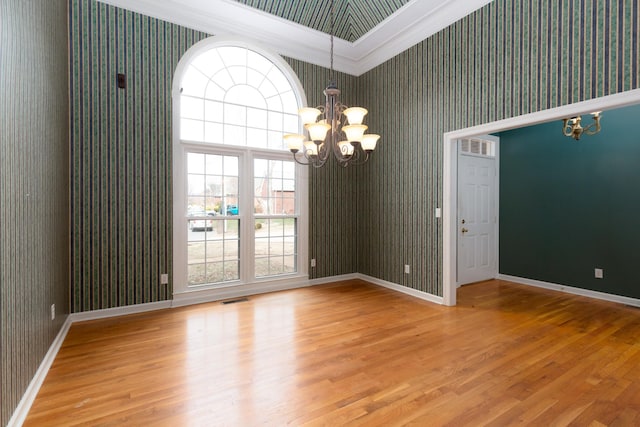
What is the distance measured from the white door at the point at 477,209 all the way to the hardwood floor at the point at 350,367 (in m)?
1.26

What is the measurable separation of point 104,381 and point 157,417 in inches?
27.6

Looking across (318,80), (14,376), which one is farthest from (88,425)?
(318,80)

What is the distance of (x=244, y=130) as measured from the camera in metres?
4.48

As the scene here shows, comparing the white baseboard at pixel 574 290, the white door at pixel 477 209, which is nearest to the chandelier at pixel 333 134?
the white door at pixel 477 209

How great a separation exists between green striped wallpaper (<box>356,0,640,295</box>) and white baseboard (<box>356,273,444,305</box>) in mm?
73

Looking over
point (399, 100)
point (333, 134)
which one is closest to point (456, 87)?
point (399, 100)

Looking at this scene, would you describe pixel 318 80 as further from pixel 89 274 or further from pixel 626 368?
pixel 626 368

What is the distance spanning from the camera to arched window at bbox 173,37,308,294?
160 inches

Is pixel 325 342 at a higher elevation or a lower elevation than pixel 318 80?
lower

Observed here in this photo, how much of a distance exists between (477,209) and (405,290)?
1.90 meters

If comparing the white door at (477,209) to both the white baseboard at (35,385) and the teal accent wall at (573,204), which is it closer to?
the teal accent wall at (573,204)

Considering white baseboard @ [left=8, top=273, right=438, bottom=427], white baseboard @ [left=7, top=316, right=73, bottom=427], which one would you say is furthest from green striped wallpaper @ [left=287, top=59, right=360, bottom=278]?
white baseboard @ [left=7, top=316, right=73, bottom=427]

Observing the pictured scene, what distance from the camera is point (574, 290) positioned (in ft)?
14.8

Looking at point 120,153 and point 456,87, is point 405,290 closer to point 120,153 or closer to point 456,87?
point 456,87
